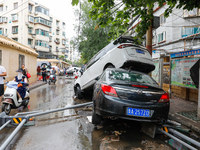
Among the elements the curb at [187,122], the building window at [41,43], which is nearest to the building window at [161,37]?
the curb at [187,122]

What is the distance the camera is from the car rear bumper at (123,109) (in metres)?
3.37

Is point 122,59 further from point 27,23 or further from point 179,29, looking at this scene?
point 27,23

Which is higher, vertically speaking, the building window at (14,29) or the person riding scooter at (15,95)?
the building window at (14,29)

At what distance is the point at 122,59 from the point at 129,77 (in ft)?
7.70

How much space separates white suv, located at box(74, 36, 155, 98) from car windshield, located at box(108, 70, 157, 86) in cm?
171

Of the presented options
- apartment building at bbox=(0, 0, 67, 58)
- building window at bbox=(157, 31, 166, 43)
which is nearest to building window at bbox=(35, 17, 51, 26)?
apartment building at bbox=(0, 0, 67, 58)

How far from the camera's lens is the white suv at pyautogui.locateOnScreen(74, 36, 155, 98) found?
6450mm

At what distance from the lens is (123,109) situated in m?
3.36

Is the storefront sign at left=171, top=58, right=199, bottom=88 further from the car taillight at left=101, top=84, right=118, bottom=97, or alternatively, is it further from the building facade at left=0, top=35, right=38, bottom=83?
the building facade at left=0, top=35, right=38, bottom=83

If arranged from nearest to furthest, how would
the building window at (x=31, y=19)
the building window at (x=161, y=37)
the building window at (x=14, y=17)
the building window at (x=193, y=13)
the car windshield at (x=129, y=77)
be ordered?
the car windshield at (x=129, y=77) < the building window at (x=193, y=13) < the building window at (x=161, y=37) < the building window at (x=14, y=17) < the building window at (x=31, y=19)

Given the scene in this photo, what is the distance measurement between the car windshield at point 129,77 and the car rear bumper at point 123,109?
2.54 ft

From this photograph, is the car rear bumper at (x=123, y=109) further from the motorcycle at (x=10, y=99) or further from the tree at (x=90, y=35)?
the tree at (x=90, y=35)

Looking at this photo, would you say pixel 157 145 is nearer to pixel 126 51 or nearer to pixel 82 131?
pixel 82 131

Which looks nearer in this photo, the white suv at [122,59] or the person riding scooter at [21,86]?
the person riding scooter at [21,86]
